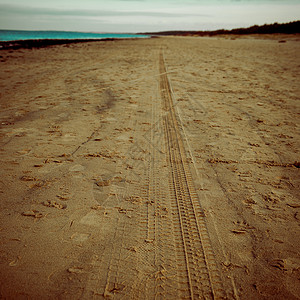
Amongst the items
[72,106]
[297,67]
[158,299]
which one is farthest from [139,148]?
[297,67]

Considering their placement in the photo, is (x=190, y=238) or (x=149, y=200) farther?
(x=149, y=200)

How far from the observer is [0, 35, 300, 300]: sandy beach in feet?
5.35

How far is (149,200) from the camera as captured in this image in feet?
7.86

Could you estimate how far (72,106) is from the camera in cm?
507

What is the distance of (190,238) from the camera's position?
6.45 feet

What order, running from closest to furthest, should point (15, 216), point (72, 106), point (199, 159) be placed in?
point (15, 216), point (199, 159), point (72, 106)

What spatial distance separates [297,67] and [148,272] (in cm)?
1122

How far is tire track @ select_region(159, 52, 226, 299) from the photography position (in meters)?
1.59

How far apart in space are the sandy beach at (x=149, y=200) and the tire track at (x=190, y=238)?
0.01 meters

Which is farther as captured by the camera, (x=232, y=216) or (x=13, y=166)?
(x=13, y=166)

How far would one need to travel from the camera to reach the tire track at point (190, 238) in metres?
1.59

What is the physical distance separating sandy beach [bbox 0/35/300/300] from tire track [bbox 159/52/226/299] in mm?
10

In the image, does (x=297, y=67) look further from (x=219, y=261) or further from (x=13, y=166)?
(x=13, y=166)

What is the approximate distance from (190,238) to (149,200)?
642 millimetres
